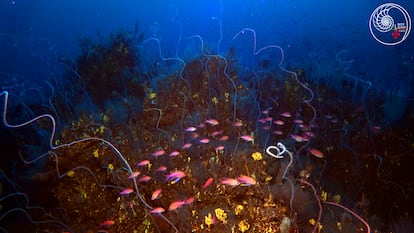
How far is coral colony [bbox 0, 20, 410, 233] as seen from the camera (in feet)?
12.0

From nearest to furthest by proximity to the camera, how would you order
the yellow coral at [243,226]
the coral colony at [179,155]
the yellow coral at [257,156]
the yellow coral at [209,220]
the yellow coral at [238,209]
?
the yellow coral at [243,226], the yellow coral at [209,220], the yellow coral at [238,209], the coral colony at [179,155], the yellow coral at [257,156]

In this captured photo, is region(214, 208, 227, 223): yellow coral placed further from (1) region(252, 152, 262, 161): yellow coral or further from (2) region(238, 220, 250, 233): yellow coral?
(1) region(252, 152, 262, 161): yellow coral

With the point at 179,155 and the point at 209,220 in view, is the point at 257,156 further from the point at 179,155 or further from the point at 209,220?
the point at 209,220

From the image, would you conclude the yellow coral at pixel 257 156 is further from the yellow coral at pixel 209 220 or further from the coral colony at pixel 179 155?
the yellow coral at pixel 209 220

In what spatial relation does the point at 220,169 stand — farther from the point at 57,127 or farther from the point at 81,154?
the point at 57,127

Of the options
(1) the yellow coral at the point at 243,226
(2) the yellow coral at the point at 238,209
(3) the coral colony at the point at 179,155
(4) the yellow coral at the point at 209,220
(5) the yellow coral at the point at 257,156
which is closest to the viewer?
(1) the yellow coral at the point at 243,226

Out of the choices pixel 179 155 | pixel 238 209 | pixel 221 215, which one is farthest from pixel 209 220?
pixel 179 155

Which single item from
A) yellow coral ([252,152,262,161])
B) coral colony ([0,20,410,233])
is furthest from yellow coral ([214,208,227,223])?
yellow coral ([252,152,262,161])

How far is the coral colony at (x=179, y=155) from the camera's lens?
3.64m

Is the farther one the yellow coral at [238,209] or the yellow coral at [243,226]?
the yellow coral at [238,209]

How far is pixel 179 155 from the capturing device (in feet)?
16.7

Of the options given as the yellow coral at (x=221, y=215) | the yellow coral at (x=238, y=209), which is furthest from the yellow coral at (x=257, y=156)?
the yellow coral at (x=221, y=215)

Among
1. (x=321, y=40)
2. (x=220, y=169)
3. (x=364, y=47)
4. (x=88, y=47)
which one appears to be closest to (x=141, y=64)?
(x=88, y=47)

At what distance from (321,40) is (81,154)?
33.0 ft
